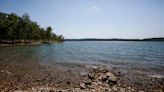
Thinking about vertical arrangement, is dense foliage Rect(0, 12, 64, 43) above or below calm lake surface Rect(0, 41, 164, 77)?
above

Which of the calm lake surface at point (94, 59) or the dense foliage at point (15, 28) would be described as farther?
the dense foliage at point (15, 28)

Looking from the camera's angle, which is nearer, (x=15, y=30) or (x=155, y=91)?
(x=155, y=91)

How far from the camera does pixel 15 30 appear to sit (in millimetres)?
84562

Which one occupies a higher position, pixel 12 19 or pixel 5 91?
pixel 12 19

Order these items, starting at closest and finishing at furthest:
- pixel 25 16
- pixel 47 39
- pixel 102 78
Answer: pixel 102 78
pixel 25 16
pixel 47 39

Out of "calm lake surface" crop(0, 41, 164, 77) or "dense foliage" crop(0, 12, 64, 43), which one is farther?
"dense foliage" crop(0, 12, 64, 43)

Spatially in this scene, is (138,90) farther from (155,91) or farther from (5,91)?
(5,91)

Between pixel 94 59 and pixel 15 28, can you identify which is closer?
pixel 94 59

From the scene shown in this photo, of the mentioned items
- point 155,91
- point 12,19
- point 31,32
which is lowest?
point 155,91

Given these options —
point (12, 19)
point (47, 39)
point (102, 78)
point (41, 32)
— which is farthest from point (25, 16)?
point (102, 78)

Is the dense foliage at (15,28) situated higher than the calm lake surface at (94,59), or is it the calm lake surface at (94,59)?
the dense foliage at (15,28)

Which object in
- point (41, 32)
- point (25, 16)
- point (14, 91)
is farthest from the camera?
point (41, 32)

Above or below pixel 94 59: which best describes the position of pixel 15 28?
above

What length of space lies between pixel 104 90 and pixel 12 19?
89.3 meters
